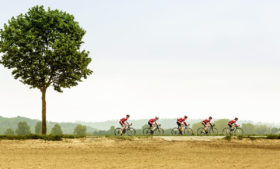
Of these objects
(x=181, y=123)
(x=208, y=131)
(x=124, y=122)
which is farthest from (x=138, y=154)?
(x=208, y=131)

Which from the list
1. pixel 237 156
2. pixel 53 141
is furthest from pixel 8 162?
pixel 237 156

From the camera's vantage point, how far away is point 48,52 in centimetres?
3209

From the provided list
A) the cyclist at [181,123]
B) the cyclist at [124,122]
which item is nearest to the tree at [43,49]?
the cyclist at [124,122]

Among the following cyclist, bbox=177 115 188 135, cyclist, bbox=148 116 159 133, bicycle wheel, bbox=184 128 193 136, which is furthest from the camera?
bicycle wheel, bbox=184 128 193 136

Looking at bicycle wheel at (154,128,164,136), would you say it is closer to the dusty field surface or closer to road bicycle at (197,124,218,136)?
road bicycle at (197,124,218,136)

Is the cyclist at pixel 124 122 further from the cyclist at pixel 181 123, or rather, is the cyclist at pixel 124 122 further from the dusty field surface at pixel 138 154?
the cyclist at pixel 181 123

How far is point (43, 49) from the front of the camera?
32.8 meters

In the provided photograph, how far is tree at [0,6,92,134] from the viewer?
32250 mm

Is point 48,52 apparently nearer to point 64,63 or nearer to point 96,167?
point 64,63

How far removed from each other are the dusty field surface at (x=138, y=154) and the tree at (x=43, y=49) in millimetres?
9797

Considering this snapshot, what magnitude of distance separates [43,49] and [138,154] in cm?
1738

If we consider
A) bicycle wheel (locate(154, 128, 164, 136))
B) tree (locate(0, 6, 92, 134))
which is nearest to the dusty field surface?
bicycle wheel (locate(154, 128, 164, 136))

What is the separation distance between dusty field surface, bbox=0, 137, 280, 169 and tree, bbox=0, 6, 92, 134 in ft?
32.1

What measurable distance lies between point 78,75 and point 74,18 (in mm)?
6182
